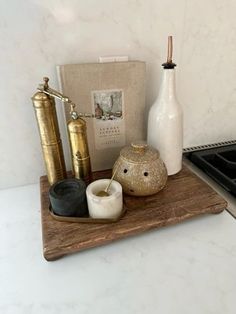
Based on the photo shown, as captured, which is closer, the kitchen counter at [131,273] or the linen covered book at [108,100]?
the kitchen counter at [131,273]

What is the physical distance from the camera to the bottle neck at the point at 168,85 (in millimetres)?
518

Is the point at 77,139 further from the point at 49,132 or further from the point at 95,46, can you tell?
the point at 95,46

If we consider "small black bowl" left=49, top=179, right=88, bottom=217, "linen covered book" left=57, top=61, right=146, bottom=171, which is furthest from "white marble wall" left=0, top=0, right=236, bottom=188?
"small black bowl" left=49, top=179, right=88, bottom=217

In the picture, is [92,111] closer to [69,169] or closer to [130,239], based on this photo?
[69,169]

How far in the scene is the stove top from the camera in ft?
1.89

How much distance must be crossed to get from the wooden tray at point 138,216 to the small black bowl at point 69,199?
23 mm

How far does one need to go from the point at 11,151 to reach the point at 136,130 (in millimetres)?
314

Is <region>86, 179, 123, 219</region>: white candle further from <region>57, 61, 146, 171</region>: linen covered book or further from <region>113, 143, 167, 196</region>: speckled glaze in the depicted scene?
<region>57, 61, 146, 171</region>: linen covered book

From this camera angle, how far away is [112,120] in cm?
59

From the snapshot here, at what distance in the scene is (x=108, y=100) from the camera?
57cm

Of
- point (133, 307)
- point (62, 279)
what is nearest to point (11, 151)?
point (62, 279)

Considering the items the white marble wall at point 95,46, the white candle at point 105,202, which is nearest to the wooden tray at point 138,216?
the white candle at point 105,202

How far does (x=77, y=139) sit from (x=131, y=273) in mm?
272

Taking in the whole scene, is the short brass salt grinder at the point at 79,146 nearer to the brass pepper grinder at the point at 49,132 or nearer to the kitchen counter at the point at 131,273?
the brass pepper grinder at the point at 49,132
